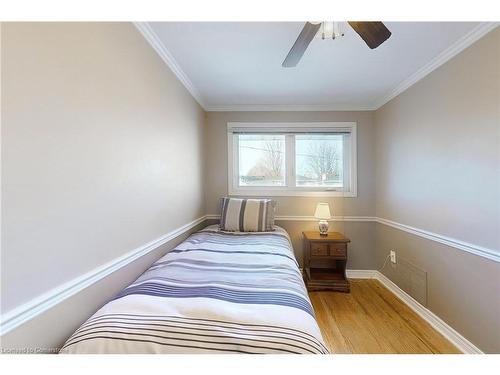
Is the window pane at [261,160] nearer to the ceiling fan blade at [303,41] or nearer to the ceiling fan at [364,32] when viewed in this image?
the ceiling fan blade at [303,41]

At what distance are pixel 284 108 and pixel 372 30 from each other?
1.89 metres

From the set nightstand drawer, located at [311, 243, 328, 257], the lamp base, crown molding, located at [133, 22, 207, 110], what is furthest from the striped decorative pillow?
crown molding, located at [133, 22, 207, 110]

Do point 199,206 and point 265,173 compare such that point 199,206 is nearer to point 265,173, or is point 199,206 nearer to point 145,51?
point 265,173

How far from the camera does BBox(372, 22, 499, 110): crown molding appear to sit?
1542mm

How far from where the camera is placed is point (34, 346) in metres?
0.79

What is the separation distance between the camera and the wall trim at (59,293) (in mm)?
717

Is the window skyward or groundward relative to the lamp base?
skyward

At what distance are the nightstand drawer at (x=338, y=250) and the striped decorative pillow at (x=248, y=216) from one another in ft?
2.44

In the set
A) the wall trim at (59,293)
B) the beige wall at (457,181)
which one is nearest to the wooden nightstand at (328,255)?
the beige wall at (457,181)

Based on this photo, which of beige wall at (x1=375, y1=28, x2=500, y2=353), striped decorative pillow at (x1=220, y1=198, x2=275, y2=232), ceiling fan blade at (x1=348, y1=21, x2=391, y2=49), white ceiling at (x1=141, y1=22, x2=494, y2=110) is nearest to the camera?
ceiling fan blade at (x1=348, y1=21, x2=391, y2=49)

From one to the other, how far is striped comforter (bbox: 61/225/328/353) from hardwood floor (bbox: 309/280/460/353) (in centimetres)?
95

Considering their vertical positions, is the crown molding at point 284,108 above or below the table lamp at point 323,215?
above

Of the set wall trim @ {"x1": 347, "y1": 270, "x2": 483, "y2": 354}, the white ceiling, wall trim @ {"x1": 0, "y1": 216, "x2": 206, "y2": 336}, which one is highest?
the white ceiling

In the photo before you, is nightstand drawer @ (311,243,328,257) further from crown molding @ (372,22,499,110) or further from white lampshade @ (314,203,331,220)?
crown molding @ (372,22,499,110)
